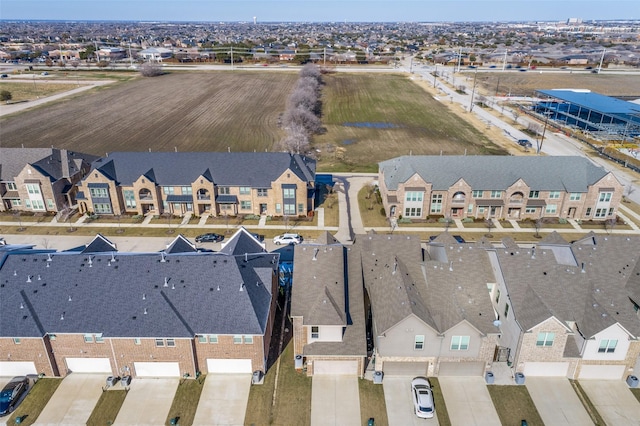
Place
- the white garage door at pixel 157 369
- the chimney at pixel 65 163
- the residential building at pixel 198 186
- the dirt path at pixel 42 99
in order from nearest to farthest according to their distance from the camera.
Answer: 1. the white garage door at pixel 157 369
2. the residential building at pixel 198 186
3. the chimney at pixel 65 163
4. the dirt path at pixel 42 99

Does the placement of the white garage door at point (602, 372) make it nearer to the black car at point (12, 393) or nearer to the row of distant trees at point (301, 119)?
the black car at point (12, 393)

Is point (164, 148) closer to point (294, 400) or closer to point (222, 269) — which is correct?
point (222, 269)

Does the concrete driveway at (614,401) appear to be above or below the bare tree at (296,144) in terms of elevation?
below

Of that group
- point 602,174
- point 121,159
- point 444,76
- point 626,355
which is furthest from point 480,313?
point 444,76

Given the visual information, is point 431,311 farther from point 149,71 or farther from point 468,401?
point 149,71

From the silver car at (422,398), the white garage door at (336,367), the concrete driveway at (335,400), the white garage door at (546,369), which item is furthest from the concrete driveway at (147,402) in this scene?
the white garage door at (546,369)

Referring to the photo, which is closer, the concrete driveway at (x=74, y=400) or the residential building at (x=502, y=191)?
the concrete driveway at (x=74, y=400)
